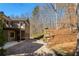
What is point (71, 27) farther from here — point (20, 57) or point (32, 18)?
point (20, 57)

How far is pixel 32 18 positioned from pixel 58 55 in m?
0.45

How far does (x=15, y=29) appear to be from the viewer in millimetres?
3043

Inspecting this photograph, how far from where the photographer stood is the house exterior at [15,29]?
3031 mm

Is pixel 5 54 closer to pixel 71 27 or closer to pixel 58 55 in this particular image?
pixel 58 55

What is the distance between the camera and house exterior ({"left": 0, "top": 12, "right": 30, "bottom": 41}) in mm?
3031

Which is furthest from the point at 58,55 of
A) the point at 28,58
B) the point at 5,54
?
the point at 5,54

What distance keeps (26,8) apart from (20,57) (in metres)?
0.49

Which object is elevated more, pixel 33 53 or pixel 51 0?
pixel 51 0

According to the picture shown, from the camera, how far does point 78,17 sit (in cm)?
303

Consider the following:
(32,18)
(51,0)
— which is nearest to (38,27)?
(32,18)

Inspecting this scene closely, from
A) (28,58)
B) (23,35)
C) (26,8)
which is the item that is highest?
(26,8)

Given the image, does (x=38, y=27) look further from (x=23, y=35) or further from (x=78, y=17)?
(x=78, y=17)

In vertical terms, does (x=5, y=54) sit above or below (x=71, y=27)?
below

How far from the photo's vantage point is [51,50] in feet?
9.96
